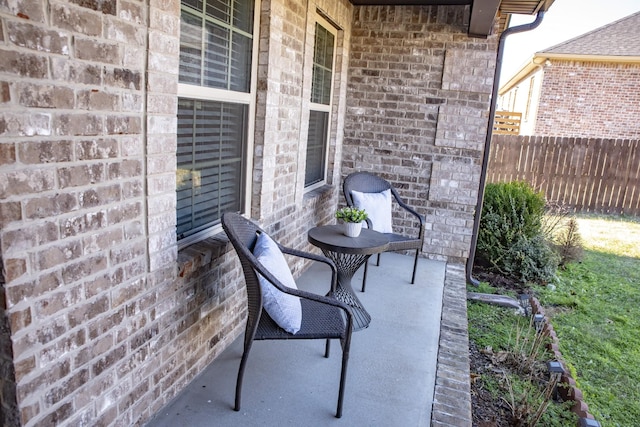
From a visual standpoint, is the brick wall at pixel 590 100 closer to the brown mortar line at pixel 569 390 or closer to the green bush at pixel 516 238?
the green bush at pixel 516 238

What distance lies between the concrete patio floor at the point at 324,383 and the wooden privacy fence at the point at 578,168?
730 cm

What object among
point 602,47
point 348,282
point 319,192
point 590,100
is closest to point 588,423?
point 348,282

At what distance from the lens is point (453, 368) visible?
2994 millimetres

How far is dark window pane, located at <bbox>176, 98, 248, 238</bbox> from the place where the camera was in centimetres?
245

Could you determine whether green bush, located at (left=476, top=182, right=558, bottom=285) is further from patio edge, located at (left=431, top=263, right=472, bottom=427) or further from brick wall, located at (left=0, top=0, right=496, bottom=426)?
brick wall, located at (left=0, top=0, right=496, bottom=426)

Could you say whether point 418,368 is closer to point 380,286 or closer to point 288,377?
point 288,377

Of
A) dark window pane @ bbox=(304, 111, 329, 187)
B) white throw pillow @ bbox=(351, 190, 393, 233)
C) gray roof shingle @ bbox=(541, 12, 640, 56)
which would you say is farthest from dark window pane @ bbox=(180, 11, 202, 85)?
gray roof shingle @ bbox=(541, 12, 640, 56)

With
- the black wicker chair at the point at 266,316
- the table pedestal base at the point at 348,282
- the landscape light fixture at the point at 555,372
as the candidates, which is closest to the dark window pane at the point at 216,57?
the black wicker chair at the point at 266,316

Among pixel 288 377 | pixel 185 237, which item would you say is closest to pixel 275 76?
pixel 185 237

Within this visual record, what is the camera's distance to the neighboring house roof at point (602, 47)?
1181 cm

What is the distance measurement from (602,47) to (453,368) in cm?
1254

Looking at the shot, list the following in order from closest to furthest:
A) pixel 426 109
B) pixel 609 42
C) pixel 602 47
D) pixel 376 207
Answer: pixel 376 207 → pixel 426 109 → pixel 602 47 → pixel 609 42

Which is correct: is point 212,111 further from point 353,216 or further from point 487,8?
point 487,8

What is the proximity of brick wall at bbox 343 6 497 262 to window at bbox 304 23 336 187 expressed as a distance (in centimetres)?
45
